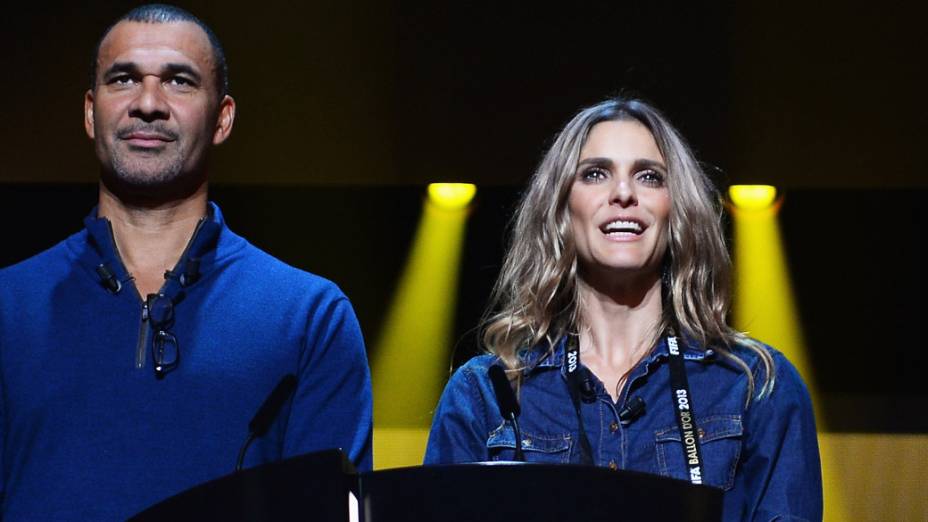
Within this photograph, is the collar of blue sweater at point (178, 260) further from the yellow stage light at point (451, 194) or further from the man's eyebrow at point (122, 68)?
the yellow stage light at point (451, 194)

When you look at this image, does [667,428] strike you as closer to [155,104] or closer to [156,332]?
[156,332]

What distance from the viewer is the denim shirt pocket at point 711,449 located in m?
2.48

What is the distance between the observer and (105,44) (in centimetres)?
268

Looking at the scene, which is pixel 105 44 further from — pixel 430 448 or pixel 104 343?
pixel 430 448

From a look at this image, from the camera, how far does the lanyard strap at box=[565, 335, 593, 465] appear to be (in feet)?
8.18

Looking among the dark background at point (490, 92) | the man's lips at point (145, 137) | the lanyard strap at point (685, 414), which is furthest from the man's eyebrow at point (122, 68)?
the dark background at point (490, 92)

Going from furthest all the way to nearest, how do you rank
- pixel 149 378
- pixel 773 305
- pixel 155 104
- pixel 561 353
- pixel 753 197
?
pixel 773 305
pixel 753 197
pixel 561 353
pixel 155 104
pixel 149 378

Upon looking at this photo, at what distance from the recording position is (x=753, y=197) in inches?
202

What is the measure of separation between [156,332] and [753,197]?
308cm

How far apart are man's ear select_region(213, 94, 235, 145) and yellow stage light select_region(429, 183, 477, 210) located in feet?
7.75

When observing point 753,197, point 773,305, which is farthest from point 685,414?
point 773,305

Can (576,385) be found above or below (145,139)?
below

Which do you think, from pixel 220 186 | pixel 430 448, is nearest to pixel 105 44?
pixel 430 448

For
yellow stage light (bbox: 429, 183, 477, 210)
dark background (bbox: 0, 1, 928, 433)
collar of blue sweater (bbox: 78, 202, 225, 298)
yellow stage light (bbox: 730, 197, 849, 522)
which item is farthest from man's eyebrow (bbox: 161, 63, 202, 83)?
yellow stage light (bbox: 730, 197, 849, 522)
